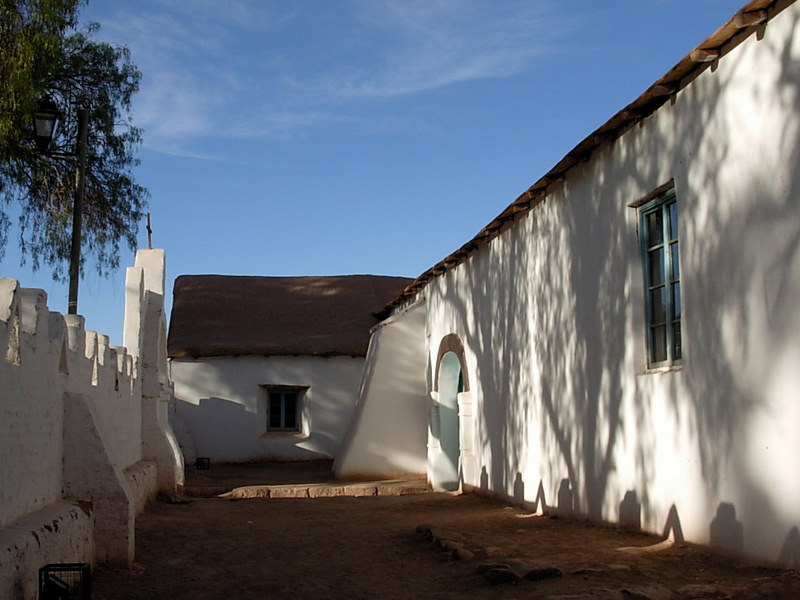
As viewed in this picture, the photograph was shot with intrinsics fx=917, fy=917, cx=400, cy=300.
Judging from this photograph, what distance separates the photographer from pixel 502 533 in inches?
360

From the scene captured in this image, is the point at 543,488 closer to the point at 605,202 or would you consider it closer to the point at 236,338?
the point at 605,202

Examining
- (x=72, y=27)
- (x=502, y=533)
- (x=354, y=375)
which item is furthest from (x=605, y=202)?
(x=354, y=375)

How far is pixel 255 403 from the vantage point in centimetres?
2148

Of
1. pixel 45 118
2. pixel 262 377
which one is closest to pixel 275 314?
pixel 262 377

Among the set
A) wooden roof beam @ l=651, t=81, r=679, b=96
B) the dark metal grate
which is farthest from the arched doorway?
the dark metal grate

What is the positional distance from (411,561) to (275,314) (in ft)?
52.1

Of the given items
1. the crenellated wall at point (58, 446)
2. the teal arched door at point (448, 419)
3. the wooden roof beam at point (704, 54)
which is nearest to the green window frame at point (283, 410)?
the teal arched door at point (448, 419)

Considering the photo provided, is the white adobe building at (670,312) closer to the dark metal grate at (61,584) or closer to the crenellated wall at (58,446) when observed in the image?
the dark metal grate at (61,584)

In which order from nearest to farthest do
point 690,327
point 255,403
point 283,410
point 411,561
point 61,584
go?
point 61,584 → point 690,327 → point 411,561 → point 255,403 → point 283,410

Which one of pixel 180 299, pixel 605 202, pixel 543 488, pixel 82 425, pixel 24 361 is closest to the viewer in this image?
pixel 24 361

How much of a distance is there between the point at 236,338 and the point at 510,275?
11.6 meters

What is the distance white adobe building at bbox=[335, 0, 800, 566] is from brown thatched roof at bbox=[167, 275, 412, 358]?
9669 millimetres

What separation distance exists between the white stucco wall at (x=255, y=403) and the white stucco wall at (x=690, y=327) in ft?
35.5

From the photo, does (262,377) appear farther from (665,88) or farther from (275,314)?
(665,88)
